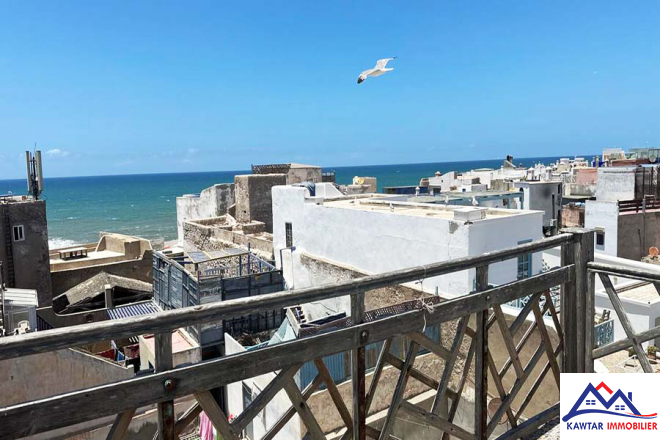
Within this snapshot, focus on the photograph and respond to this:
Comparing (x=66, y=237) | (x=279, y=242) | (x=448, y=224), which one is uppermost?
(x=448, y=224)

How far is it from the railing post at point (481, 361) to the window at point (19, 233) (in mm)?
22850

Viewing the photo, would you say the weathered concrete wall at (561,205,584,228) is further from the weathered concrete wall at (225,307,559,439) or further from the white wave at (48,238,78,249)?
the white wave at (48,238,78,249)

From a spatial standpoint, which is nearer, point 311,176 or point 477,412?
point 477,412

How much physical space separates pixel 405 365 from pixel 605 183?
96.5ft

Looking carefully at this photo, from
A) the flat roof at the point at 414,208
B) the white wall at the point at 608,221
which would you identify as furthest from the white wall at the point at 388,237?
the white wall at the point at 608,221

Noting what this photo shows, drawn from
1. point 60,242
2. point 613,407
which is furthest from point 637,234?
point 60,242

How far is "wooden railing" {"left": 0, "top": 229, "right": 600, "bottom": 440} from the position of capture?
1.98 m

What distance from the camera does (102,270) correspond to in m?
25.8

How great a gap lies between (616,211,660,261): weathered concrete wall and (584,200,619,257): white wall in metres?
0.20

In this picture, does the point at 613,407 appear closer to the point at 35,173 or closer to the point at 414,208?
the point at 414,208

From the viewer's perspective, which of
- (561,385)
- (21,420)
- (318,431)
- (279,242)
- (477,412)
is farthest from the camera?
(279,242)

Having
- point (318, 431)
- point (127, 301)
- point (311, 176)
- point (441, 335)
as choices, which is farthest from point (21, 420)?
point (311, 176)

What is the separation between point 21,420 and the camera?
6.16ft

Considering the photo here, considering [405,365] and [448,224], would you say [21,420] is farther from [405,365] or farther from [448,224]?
[448,224]
